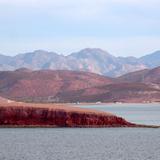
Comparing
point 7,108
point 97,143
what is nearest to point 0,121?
point 7,108

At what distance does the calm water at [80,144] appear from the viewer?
65.2 m

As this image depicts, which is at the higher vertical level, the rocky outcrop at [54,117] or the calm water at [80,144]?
the rocky outcrop at [54,117]

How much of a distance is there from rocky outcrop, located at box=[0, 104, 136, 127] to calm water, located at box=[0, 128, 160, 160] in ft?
14.4

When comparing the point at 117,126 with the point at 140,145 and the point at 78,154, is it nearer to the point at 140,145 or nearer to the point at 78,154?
the point at 140,145

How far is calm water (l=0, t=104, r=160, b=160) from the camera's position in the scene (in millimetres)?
65250

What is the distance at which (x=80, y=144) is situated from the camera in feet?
257

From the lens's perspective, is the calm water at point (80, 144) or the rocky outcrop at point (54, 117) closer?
the calm water at point (80, 144)

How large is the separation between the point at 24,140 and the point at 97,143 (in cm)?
1028

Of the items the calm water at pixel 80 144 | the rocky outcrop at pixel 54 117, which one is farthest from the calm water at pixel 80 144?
the rocky outcrop at pixel 54 117

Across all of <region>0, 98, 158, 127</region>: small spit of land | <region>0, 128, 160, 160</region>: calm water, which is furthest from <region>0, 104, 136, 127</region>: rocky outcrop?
<region>0, 128, 160, 160</region>: calm water

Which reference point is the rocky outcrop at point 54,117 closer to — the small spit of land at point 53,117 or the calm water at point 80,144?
the small spit of land at point 53,117

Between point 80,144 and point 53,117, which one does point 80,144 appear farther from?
point 53,117

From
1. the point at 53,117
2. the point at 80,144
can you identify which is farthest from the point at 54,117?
the point at 80,144

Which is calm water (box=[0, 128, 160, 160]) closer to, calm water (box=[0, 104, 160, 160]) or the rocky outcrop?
calm water (box=[0, 104, 160, 160])
